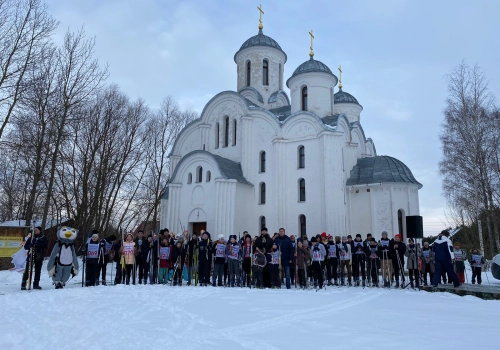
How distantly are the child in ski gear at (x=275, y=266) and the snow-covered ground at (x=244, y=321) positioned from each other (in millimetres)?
2494

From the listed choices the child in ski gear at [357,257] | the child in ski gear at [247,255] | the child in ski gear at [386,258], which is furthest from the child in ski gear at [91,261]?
the child in ski gear at [386,258]

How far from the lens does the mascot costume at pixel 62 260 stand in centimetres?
1137

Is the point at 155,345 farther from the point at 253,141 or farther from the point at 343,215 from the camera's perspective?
the point at 253,141

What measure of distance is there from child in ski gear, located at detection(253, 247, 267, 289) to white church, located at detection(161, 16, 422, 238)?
346 inches

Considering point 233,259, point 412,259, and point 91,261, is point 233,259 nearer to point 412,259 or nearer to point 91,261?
point 91,261

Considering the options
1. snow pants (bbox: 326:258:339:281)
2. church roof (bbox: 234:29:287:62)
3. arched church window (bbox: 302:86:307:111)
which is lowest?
snow pants (bbox: 326:258:339:281)

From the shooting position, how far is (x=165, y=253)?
12500 mm

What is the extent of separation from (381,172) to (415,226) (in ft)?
30.0

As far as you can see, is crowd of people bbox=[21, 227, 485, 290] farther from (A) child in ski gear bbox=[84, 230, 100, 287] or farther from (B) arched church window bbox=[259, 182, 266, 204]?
(B) arched church window bbox=[259, 182, 266, 204]

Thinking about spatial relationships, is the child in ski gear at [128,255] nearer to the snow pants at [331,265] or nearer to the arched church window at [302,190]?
the snow pants at [331,265]

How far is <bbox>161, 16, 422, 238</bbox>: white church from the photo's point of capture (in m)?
20.8

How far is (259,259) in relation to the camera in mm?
11781

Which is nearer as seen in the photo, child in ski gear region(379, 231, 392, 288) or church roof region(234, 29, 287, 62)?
child in ski gear region(379, 231, 392, 288)

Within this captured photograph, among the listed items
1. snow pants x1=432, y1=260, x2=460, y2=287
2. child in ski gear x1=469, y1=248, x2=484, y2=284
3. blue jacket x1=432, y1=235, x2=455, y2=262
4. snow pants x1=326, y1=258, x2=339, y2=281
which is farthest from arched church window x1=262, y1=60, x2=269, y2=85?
snow pants x1=432, y1=260, x2=460, y2=287
